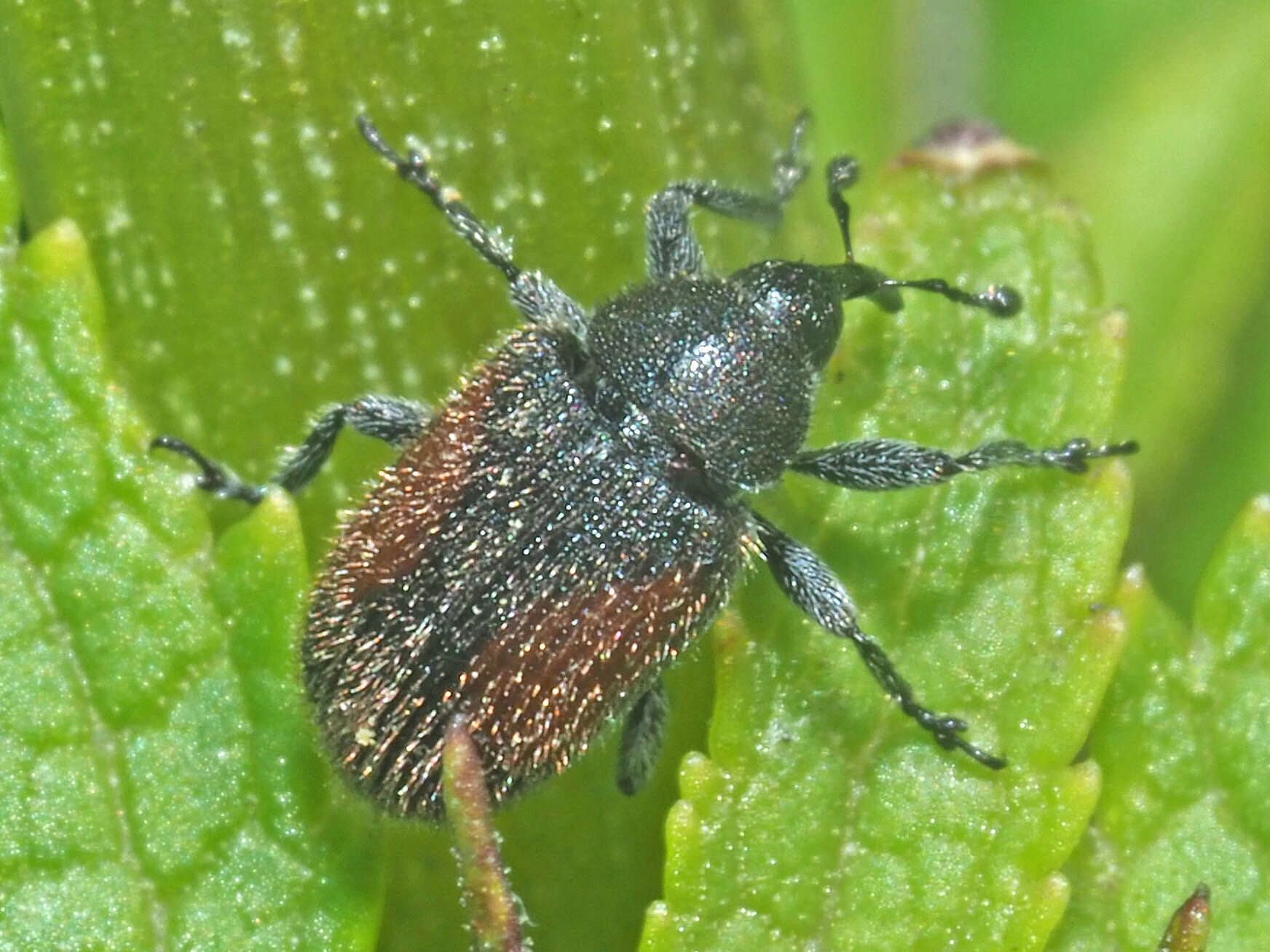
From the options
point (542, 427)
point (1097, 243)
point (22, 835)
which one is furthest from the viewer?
point (1097, 243)

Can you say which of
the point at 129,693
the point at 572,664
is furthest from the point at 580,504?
the point at 129,693

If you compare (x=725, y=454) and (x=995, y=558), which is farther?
(x=725, y=454)

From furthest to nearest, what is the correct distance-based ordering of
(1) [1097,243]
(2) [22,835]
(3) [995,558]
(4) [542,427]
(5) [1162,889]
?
(1) [1097,243], (4) [542,427], (3) [995,558], (5) [1162,889], (2) [22,835]

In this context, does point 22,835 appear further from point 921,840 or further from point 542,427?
point 921,840

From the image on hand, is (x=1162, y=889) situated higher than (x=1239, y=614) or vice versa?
(x=1239, y=614)

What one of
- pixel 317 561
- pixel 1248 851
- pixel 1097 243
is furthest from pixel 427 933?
pixel 1097 243

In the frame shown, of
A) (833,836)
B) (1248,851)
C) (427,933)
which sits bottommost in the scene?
(427,933)
